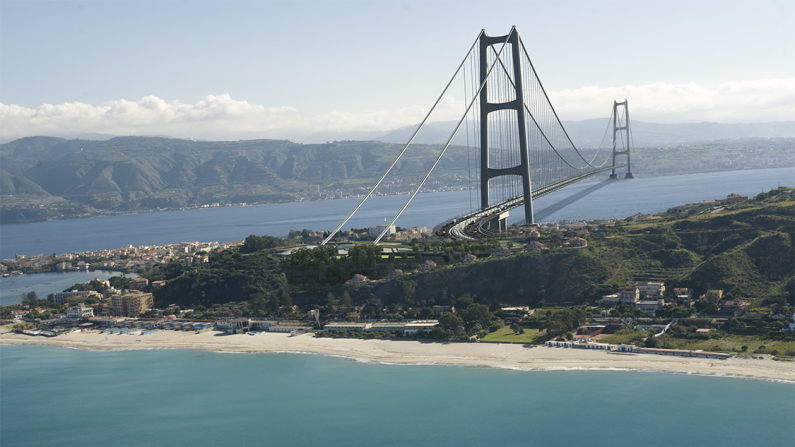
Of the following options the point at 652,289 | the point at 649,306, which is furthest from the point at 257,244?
the point at 649,306

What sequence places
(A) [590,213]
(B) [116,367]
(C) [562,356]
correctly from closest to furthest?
(C) [562,356], (B) [116,367], (A) [590,213]

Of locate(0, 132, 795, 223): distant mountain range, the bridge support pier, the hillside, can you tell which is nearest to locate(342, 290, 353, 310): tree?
the hillside

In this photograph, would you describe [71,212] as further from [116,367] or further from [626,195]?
[116,367]

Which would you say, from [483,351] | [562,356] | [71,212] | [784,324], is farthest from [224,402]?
[71,212]

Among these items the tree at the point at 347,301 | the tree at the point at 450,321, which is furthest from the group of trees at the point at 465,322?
the tree at the point at 347,301

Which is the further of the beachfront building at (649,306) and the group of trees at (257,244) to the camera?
the group of trees at (257,244)

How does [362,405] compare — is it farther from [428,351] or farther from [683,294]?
[683,294]

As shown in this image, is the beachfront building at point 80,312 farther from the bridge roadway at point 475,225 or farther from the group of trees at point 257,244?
the bridge roadway at point 475,225
